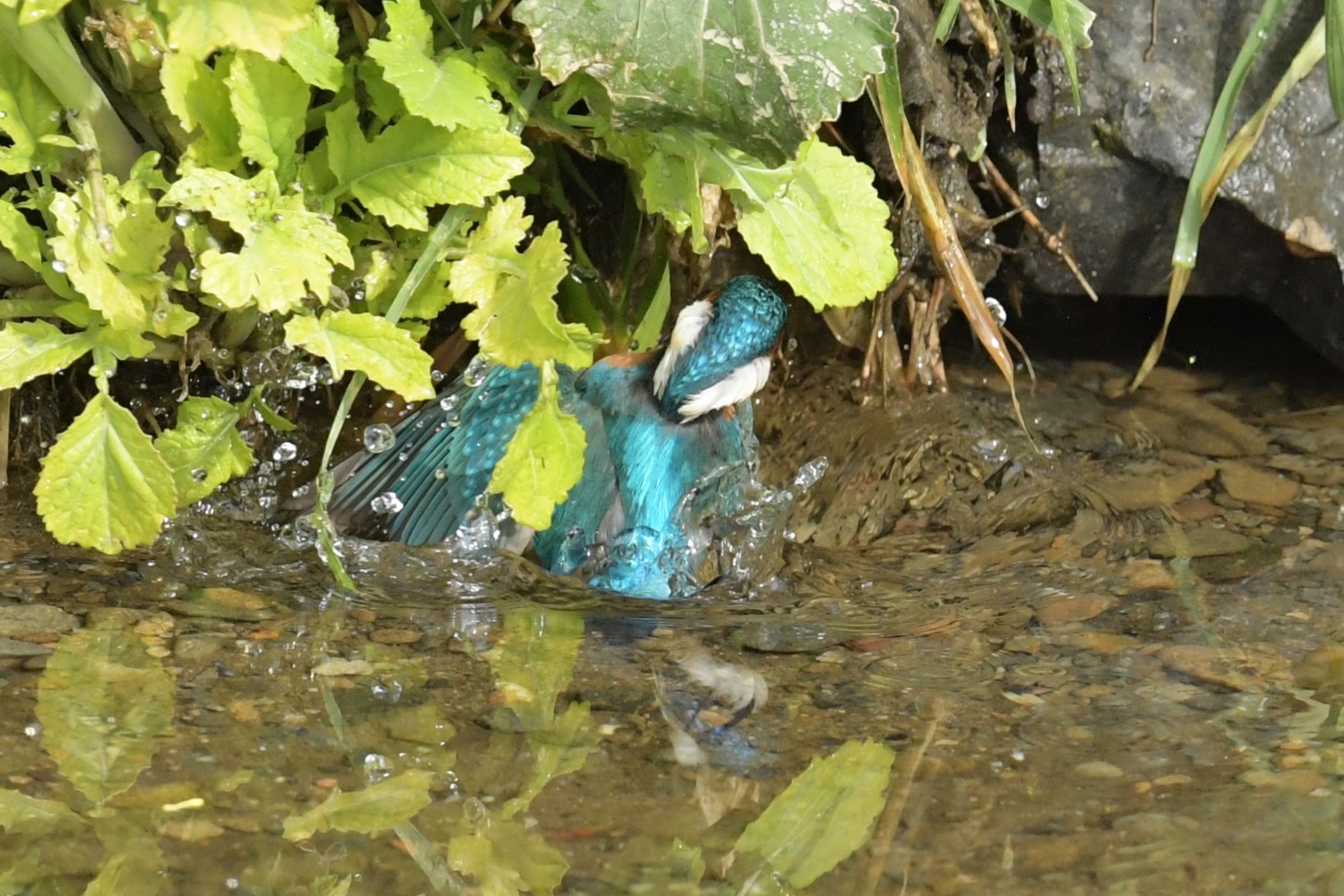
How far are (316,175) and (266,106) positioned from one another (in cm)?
17

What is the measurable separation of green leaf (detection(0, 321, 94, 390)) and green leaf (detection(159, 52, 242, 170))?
0.36 meters

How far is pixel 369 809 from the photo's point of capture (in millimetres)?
1733

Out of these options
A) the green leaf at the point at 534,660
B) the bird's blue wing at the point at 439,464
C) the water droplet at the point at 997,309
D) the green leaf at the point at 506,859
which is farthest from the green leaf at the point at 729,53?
the water droplet at the point at 997,309

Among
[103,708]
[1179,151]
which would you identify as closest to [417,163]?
[103,708]

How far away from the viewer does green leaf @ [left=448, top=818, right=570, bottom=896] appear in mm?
1614

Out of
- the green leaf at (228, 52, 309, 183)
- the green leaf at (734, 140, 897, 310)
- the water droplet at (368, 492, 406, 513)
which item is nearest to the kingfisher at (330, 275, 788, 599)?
the water droplet at (368, 492, 406, 513)

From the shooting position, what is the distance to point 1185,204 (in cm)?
321

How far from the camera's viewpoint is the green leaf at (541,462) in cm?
242

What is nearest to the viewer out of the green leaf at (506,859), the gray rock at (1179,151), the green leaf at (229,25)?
the green leaf at (506,859)

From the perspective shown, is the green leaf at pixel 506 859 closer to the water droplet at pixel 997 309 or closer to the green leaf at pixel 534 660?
the green leaf at pixel 534 660

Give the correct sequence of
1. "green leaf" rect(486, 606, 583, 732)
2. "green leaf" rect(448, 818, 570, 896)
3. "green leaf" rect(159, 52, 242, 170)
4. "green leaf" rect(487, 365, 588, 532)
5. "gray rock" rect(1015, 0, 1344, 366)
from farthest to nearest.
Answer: "gray rock" rect(1015, 0, 1344, 366), "green leaf" rect(487, 365, 588, 532), "green leaf" rect(159, 52, 242, 170), "green leaf" rect(486, 606, 583, 732), "green leaf" rect(448, 818, 570, 896)

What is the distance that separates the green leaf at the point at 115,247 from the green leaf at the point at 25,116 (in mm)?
97

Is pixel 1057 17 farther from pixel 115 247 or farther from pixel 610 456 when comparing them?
pixel 115 247

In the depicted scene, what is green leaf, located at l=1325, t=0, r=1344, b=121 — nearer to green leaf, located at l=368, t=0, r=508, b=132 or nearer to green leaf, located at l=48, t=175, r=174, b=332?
green leaf, located at l=368, t=0, r=508, b=132
